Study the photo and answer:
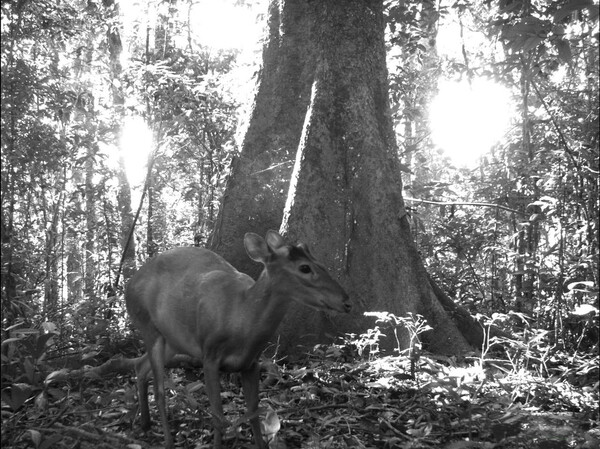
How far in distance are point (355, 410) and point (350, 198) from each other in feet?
7.83

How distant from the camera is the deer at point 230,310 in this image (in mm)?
3855

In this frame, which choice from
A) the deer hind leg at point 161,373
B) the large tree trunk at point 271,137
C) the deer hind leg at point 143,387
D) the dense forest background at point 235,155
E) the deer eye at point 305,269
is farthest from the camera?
the large tree trunk at point 271,137

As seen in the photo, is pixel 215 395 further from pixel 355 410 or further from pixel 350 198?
pixel 350 198

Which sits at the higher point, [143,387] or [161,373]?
[161,373]

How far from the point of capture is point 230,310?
13.2 feet

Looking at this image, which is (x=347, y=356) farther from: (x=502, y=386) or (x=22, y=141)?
(x=22, y=141)

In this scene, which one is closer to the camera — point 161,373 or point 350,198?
point 161,373

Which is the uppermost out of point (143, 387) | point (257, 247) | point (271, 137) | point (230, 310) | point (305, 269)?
point (271, 137)

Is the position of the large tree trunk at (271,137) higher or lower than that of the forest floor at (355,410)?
higher

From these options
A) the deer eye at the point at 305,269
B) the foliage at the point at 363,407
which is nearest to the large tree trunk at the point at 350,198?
the foliage at the point at 363,407

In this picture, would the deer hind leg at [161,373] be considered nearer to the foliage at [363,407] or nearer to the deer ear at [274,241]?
the foliage at [363,407]

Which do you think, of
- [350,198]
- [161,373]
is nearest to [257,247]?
[161,373]

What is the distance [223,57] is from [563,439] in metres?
8.73

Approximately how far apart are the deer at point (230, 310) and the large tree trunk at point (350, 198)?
5.71 ft
